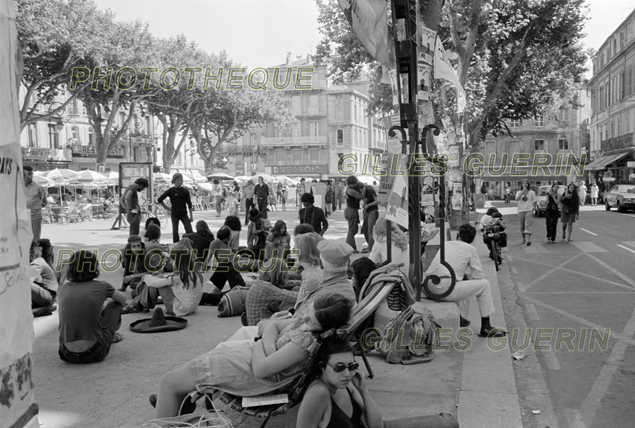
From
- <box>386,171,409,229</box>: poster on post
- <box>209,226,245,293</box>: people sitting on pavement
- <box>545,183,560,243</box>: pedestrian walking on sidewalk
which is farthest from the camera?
<box>545,183,560,243</box>: pedestrian walking on sidewalk

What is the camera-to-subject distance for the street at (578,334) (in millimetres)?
4586

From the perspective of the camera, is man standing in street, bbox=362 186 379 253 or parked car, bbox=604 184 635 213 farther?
parked car, bbox=604 184 635 213

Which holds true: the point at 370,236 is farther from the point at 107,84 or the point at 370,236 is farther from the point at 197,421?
the point at 107,84

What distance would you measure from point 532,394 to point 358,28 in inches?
136

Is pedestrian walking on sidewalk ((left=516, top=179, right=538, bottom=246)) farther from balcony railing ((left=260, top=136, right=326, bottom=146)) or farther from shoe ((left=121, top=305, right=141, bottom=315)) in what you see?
balcony railing ((left=260, top=136, right=326, bottom=146))

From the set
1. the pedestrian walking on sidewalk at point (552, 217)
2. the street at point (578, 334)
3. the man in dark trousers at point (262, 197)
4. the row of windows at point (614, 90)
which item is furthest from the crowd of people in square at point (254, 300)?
the row of windows at point (614, 90)

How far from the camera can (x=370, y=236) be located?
12789mm

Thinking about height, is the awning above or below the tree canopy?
below

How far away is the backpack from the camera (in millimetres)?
5336

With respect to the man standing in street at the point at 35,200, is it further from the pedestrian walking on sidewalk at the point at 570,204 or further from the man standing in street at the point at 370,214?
the pedestrian walking on sidewalk at the point at 570,204

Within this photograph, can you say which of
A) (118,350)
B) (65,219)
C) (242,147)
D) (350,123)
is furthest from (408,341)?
(242,147)

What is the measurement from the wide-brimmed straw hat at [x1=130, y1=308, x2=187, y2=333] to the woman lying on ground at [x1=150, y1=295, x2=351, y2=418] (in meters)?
3.14

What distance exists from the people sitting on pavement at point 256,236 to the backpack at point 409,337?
17.6 feet

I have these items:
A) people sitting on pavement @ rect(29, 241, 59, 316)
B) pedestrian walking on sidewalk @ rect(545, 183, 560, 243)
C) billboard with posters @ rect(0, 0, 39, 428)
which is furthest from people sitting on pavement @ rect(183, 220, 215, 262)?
pedestrian walking on sidewalk @ rect(545, 183, 560, 243)
